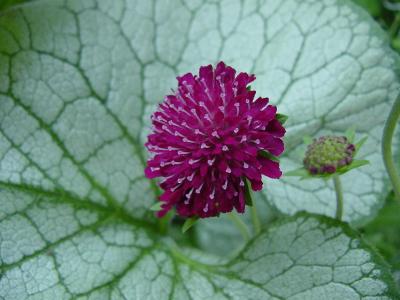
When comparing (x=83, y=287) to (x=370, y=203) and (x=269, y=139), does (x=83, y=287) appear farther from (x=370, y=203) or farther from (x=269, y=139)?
(x=370, y=203)

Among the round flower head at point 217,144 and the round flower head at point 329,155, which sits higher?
the round flower head at point 217,144

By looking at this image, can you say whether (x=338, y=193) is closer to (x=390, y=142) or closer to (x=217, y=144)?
(x=390, y=142)

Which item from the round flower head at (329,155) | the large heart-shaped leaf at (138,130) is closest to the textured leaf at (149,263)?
the large heart-shaped leaf at (138,130)

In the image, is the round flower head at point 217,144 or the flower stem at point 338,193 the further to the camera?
the flower stem at point 338,193

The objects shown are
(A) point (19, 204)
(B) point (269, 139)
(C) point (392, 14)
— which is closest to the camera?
(B) point (269, 139)

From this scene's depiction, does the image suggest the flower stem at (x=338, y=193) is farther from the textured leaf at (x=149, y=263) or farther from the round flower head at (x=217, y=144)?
the round flower head at (x=217, y=144)

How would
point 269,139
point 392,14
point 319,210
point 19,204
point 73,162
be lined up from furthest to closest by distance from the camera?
point 392,14 → point 319,210 → point 73,162 → point 19,204 → point 269,139

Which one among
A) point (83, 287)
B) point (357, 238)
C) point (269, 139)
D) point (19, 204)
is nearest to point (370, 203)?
point (357, 238)

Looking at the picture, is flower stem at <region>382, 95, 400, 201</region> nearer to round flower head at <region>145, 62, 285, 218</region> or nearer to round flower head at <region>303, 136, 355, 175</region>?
round flower head at <region>303, 136, 355, 175</region>
